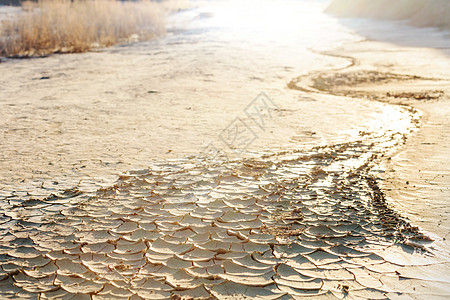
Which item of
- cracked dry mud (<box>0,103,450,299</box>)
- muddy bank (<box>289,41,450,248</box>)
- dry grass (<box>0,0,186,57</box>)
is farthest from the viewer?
dry grass (<box>0,0,186,57</box>)

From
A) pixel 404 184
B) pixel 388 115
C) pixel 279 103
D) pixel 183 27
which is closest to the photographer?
pixel 404 184

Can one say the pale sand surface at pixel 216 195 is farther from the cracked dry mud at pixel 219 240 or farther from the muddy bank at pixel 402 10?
the muddy bank at pixel 402 10

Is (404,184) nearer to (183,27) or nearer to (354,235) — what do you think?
(354,235)

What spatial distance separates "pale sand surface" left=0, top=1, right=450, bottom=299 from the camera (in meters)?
2.31

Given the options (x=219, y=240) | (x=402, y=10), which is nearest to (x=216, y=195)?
(x=219, y=240)

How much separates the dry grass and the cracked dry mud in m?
8.37

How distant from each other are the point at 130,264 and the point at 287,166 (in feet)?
5.98

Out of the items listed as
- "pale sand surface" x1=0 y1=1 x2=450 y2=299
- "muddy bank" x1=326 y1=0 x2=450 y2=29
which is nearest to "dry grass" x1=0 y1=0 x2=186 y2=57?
"pale sand surface" x1=0 y1=1 x2=450 y2=299

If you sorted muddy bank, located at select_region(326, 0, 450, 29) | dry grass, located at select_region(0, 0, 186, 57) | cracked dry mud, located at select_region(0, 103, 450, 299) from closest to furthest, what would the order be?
cracked dry mud, located at select_region(0, 103, 450, 299)
dry grass, located at select_region(0, 0, 186, 57)
muddy bank, located at select_region(326, 0, 450, 29)

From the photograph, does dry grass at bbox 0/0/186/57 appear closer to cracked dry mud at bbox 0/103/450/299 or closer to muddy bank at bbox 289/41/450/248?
muddy bank at bbox 289/41/450/248

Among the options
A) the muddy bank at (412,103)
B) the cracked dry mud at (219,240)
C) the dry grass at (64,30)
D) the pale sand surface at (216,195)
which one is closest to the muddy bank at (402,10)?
the muddy bank at (412,103)

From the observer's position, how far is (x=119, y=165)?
12.6 ft

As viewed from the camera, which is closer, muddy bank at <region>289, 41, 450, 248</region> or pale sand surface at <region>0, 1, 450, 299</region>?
pale sand surface at <region>0, 1, 450, 299</region>

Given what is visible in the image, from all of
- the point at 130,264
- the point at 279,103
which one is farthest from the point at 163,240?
the point at 279,103
